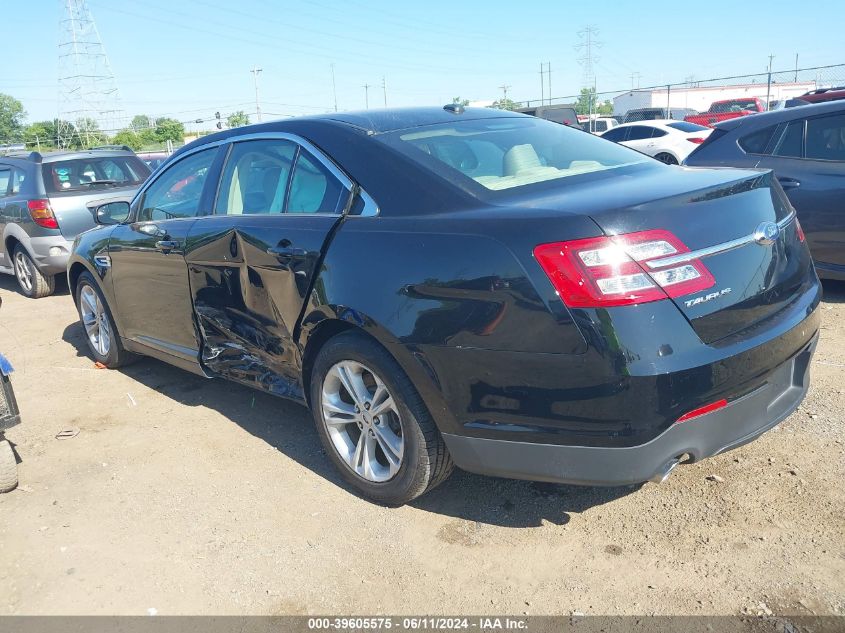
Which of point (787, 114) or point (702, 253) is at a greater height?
point (787, 114)

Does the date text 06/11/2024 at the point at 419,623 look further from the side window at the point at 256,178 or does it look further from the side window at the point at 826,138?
the side window at the point at 826,138

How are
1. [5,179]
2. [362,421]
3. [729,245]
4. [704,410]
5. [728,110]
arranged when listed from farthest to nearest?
[728,110]
[5,179]
[362,421]
[729,245]
[704,410]

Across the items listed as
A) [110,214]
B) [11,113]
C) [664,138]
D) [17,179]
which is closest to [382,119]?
[110,214]

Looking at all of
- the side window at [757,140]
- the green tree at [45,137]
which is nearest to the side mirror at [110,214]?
the side window at [757,140]

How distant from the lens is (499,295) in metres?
2.46

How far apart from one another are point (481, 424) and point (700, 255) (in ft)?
3.13

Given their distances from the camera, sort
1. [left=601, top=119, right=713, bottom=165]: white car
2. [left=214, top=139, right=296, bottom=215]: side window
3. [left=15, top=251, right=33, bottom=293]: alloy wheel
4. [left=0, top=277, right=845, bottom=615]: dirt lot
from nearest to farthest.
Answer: [left=0, top=277, right=845, bottom=615]: dirt lot, [left=214, top=139, right=296, bottom=215]: side window, [left=15, top=251, right=33, bottom=293]: alloy wheel, [left=601, top=119, right=713, bottom=165]: white car

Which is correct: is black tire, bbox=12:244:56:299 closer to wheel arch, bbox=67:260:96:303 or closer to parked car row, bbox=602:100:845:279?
wheel arch, bbox=67:260:96:303

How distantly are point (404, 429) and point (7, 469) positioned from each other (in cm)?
210

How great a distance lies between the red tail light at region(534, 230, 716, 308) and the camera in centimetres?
231

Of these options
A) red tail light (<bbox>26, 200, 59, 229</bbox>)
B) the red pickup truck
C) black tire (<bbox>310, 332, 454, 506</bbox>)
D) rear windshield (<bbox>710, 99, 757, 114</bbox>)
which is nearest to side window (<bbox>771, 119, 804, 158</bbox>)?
black tire (<bbox>310, 332, 454, 506</bbox>)

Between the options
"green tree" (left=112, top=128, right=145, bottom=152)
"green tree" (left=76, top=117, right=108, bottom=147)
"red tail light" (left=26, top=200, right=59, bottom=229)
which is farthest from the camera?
"green tree" (left=76, top=117, right=108, bottom=147)

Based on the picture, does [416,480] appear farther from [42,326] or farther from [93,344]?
[42,326]

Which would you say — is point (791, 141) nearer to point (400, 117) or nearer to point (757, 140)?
point (757, 140)
